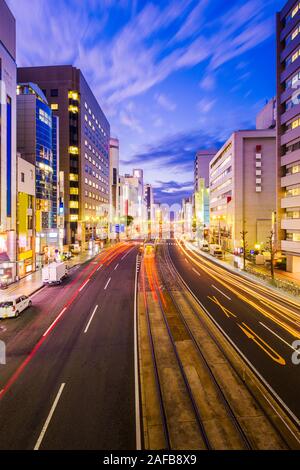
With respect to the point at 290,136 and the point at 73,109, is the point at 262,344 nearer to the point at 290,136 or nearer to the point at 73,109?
the point at 290,136

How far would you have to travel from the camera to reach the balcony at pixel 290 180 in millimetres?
39781

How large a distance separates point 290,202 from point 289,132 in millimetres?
11169

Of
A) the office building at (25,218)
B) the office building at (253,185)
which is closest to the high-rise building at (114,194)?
the office building at (253,185)

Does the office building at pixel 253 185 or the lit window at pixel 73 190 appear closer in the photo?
the office building at pixel 253 185

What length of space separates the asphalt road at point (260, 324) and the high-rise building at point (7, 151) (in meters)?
22.8

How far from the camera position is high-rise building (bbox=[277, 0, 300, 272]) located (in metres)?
39.6

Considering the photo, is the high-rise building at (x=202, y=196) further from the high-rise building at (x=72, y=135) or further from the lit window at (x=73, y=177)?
the lit window at (x=73, y=177)

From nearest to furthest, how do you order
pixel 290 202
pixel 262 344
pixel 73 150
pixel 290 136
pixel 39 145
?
pixel 262 344
pixel 290 202
pixel 290 136
pixel 39 145
pixel 73 150

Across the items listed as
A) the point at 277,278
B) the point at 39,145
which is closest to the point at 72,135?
the point at 39,145

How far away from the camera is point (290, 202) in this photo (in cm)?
4116

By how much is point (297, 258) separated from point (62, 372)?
39.0 m

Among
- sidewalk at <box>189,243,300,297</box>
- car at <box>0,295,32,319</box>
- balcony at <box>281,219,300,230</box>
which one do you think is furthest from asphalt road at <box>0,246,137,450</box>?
balcony at <box>281,219,300,230</box>
